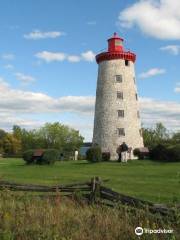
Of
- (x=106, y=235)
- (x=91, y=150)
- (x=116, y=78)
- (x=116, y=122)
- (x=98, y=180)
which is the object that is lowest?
(x=106, y=235)

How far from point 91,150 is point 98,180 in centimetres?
3249

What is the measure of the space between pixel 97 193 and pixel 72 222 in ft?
9.48

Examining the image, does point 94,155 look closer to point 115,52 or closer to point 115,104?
point 115,104

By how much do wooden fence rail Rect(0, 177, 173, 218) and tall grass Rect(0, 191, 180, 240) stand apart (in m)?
0.28

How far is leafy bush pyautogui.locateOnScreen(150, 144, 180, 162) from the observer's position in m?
44.7

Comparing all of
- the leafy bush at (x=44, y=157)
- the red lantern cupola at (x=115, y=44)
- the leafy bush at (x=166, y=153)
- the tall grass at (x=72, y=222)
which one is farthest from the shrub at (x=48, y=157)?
the tall grass at (x=72, y=222)

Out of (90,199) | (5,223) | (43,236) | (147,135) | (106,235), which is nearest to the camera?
(43,236)

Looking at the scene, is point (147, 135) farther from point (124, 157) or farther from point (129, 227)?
point (129, 227)

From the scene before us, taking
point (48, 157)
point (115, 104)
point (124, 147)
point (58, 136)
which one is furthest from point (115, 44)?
point (58, 136)

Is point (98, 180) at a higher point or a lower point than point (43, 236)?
higher

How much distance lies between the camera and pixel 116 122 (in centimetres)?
5338

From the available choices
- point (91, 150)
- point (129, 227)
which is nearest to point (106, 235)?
point (129, 227)

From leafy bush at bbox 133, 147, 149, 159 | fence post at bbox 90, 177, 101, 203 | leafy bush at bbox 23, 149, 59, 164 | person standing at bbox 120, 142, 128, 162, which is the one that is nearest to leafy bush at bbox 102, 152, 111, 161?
person standing at bbox 120, 142, 128, 162

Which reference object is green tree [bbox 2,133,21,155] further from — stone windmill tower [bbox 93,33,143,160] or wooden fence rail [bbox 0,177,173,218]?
wooden fence rail [bbox 0,177,173,218]
